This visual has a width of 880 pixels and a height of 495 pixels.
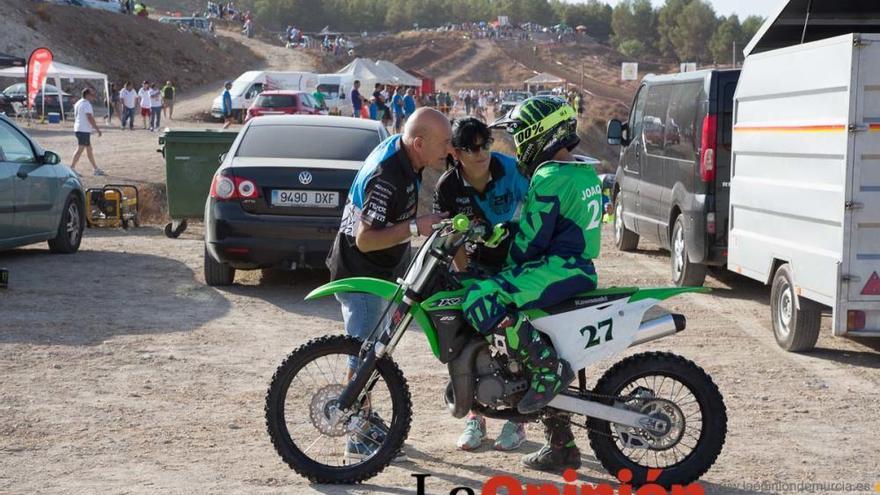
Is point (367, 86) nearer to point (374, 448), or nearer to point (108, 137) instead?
point (108, 137)

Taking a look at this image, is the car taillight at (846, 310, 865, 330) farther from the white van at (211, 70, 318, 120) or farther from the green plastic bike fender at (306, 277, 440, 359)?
the white van at (211, 70, 318, 120)

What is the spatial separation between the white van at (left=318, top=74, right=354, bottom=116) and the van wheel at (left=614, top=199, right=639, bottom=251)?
121 feet

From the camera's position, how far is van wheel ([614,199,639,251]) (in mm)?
16156

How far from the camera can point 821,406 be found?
7.59 metres

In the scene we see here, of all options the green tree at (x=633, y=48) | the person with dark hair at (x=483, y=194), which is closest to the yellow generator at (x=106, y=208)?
the person with dark hair at (x=483, y=194)

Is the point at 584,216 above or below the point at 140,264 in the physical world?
above

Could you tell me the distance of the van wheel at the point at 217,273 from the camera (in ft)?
38.8

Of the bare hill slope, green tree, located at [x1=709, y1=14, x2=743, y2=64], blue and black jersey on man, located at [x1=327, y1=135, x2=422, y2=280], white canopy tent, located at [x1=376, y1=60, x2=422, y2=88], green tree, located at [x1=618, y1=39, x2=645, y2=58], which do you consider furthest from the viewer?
green tree, located at [x1=618, y1=39, x2=645, y2=58]

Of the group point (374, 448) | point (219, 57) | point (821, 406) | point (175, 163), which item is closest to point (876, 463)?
point (821, 406)

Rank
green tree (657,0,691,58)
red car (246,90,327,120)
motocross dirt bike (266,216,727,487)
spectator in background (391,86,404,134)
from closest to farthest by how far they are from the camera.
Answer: motocross dirt bike (266,216,727,487) < red car (246,90,327,120) < spectator in background (391,86,404,134) < green tree (657,0,691,58)

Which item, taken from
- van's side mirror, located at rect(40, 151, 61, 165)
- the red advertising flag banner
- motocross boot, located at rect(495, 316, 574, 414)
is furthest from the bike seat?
the red advertising flag banner

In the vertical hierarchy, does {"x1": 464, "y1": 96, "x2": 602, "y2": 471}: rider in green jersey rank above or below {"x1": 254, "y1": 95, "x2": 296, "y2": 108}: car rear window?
below

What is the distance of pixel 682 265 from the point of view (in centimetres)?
1261

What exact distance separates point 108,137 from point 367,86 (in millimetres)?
24914
